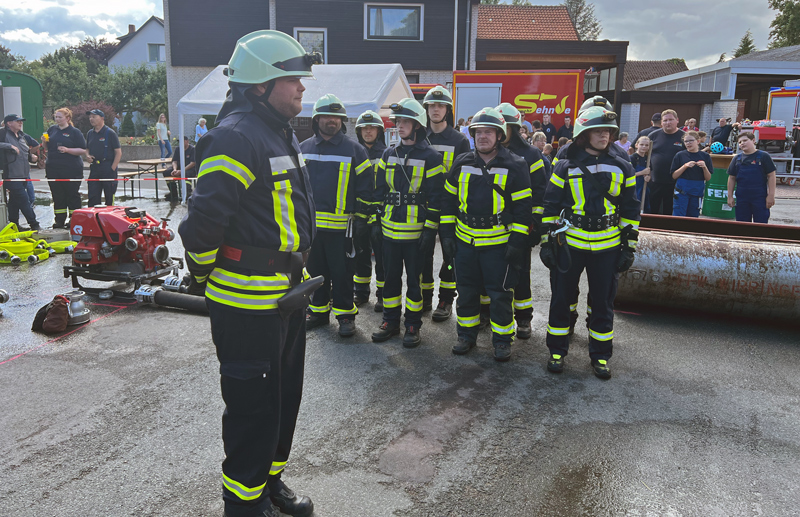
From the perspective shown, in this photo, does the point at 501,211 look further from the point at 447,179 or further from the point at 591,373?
the point at 591,373

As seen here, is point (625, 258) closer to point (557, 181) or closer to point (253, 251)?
point (557, 181)

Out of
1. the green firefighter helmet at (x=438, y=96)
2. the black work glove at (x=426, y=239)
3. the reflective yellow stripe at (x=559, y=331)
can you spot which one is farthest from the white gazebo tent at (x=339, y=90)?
the reflective yellow stripe at (x=559, y=331)

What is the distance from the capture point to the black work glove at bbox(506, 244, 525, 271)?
497cm

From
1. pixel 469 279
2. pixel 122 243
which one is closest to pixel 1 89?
pixel 122 243

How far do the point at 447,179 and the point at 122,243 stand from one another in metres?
3.98

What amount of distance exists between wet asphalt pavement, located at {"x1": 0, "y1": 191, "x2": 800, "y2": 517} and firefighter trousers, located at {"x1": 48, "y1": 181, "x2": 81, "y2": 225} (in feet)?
18.8

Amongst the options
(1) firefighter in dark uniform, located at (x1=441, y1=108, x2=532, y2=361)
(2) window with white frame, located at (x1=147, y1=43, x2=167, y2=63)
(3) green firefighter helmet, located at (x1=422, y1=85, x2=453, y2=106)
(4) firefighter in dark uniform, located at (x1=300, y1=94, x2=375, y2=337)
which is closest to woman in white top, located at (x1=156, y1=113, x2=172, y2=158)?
(4) firefighter in dark uniform, located at (x1=300, y1=94, x2=375, y2=337)

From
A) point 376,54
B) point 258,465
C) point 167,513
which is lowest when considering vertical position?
point 167,513

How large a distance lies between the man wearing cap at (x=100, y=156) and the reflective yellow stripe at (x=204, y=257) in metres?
→ 9.33

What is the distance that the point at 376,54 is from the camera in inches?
1006

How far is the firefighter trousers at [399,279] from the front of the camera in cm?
571

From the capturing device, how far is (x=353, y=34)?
2536 cm

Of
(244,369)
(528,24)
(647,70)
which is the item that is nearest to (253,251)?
(244,369)

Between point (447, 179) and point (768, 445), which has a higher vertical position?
point (447, 179)
